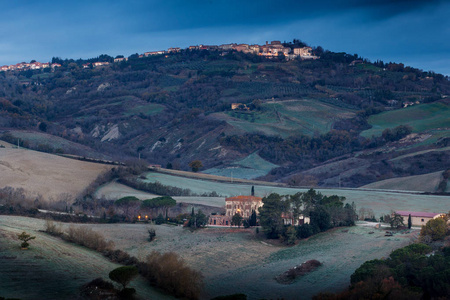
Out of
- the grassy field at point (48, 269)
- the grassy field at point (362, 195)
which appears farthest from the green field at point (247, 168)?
→ the grassy field at point (48, 269)

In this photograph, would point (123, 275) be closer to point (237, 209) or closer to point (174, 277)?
point (174, 277)

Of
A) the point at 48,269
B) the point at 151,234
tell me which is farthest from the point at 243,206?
the point at 48,269

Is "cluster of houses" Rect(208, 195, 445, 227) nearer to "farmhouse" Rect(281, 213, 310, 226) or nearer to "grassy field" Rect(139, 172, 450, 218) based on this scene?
"farmhouse" Rect(281, 213, 310, 226)

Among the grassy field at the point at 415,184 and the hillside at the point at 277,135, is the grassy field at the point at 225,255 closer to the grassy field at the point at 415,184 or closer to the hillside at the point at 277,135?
the grassy field at the point at 415,184

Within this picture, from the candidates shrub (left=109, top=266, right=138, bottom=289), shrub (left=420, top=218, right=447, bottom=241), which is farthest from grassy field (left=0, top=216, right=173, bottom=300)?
shrub (left=420, top=218, right=447, bottom=241)

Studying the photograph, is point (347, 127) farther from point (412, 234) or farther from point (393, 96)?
point (412, 234)
